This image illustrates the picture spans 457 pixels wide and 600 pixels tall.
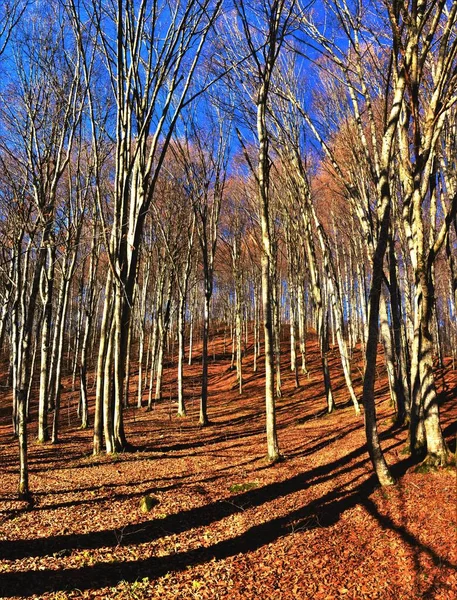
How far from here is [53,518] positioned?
4402 mm

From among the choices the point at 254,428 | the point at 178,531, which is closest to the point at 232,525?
the point at 178,531

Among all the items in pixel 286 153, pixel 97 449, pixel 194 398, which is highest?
pixel 286 153

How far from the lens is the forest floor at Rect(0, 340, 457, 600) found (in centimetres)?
316

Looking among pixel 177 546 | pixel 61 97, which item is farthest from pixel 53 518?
pixel 61 97

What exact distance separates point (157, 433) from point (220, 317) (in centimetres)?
3014

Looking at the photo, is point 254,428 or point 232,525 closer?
point 232,525

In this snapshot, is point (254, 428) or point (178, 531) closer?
point (178, 531)

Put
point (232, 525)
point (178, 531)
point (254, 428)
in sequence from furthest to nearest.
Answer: point (254, 428) → point (232, 525) → point (178, 531)

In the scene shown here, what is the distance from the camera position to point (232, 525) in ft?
14.1

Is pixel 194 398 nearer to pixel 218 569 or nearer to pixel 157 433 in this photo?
pixel 157 433

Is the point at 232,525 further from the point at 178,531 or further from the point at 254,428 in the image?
the point at 254,428

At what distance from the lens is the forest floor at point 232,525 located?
3.16 m

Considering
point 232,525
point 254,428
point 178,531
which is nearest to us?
point 178,531

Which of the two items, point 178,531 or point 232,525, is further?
point 232,525
